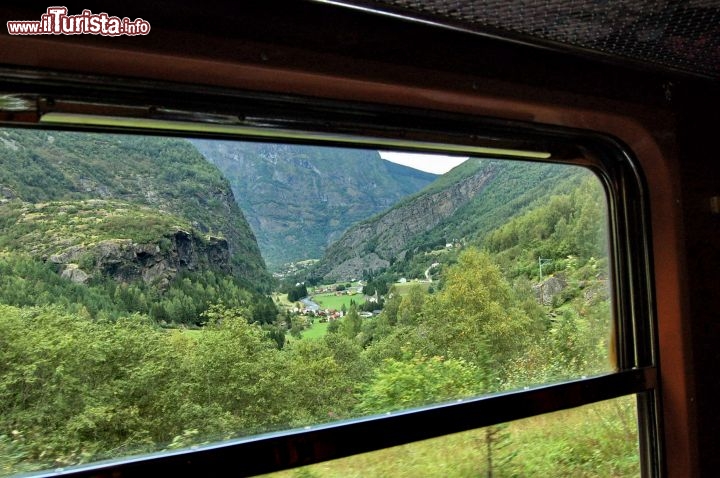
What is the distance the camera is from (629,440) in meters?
2.26

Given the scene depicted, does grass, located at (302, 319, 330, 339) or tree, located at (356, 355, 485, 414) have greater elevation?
grass, located at (302, 319, 330, 339)

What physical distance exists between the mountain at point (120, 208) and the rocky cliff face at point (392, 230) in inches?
12.6

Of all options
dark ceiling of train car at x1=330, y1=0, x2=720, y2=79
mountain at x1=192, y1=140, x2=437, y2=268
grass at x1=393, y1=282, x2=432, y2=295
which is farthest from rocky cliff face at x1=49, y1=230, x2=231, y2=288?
dark ceiling of train car at x1=330, y1=0, x2=720, y2=79

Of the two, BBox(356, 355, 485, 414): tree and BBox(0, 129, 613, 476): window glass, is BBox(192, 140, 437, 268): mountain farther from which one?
BBox(356, 355, 485, 414): tree

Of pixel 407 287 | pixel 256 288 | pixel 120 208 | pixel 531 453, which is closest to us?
pixel 120 208

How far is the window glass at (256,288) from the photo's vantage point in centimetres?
127

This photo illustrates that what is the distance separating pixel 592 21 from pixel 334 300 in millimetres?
1327

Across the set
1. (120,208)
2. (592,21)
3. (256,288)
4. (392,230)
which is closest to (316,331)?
(256,288)

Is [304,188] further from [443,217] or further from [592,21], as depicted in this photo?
[592,21]

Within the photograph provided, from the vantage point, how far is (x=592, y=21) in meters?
1.46

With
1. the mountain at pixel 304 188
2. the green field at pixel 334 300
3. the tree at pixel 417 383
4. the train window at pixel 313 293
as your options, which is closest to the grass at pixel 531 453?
the train window at pixel 313 293

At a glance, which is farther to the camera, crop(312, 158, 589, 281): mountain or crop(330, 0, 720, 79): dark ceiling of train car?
crop(312, 158, 589, 281): mountain

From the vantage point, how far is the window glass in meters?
1.27

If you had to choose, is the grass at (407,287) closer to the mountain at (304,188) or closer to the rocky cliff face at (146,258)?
the mountain at (304,188)
